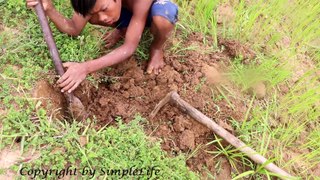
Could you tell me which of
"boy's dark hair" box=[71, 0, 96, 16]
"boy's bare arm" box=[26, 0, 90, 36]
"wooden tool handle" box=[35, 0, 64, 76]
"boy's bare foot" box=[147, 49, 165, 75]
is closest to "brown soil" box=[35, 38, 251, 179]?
"boy's bare foot" box=[147, 49, 165, 75]

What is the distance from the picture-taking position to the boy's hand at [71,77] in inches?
71.4

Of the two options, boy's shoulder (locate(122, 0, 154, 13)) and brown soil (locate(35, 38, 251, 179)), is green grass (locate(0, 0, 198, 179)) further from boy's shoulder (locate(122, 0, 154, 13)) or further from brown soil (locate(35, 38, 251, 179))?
boy's shoulder (locate(122, 0, 154, 13))

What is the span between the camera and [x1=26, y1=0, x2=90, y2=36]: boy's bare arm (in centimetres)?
195

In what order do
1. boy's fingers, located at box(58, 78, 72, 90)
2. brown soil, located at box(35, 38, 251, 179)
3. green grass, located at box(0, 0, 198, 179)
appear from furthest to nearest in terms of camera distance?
brown soil, located at box(35, 38, 251, 179)
boy's fingers, located at box(58, 78, 72, 90)
green grass, located at box(0, 0, 198, 179)

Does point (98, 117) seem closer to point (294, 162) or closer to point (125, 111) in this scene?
point (125, 111)

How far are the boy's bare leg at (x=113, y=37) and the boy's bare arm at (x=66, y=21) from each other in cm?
23

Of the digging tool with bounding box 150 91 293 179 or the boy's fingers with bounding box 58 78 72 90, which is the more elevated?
the boy's fingers with bounding box 58 78 72 90

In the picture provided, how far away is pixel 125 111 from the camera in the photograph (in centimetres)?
211

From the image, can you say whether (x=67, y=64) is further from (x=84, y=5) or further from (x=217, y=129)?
(x=217, y=129)

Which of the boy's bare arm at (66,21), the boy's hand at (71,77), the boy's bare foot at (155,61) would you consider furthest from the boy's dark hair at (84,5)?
the boy's bare foot at (155,61)

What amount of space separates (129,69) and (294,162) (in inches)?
44.3

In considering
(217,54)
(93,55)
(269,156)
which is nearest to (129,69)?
(93,55)

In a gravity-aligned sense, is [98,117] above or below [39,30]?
below

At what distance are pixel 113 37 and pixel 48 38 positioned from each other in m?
0.52
